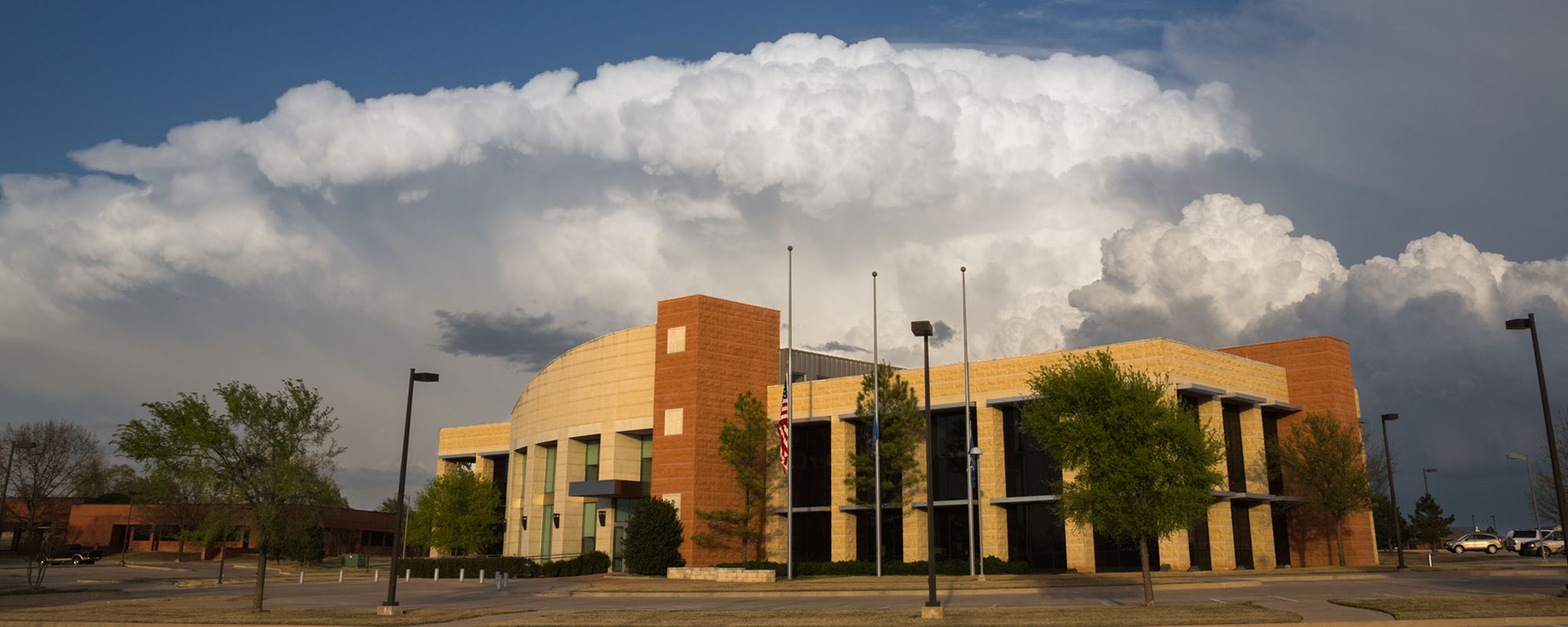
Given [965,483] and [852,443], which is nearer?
[965,483]

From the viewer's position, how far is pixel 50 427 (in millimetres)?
93125

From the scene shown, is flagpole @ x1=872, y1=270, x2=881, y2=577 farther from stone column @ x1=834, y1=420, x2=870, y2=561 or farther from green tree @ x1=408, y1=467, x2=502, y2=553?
green tree @ x1=408, y1=467, x2=502, y2=553

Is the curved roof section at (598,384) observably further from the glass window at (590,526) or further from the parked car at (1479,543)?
the parked car at (1479,543)

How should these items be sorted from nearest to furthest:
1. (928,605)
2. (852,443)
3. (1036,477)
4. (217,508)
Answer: (928,605) < (217,508) < (1036,477) < (852,443)

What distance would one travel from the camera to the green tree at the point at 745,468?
5194 cm

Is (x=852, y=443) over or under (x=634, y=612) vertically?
over

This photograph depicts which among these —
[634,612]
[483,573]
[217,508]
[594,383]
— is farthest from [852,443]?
[217,508]

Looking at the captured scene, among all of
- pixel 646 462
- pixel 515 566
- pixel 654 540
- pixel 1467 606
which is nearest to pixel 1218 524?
pixel 1467 606

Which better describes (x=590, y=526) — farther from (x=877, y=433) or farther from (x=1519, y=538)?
(x=1519, y=538)

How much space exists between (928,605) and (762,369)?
3168 cm

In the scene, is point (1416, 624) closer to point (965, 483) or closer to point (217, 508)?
point (965, 483)

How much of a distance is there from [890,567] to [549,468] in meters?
26.5

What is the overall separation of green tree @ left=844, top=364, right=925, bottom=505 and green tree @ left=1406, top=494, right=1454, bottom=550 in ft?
212

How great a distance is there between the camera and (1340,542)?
50750 millimetres
